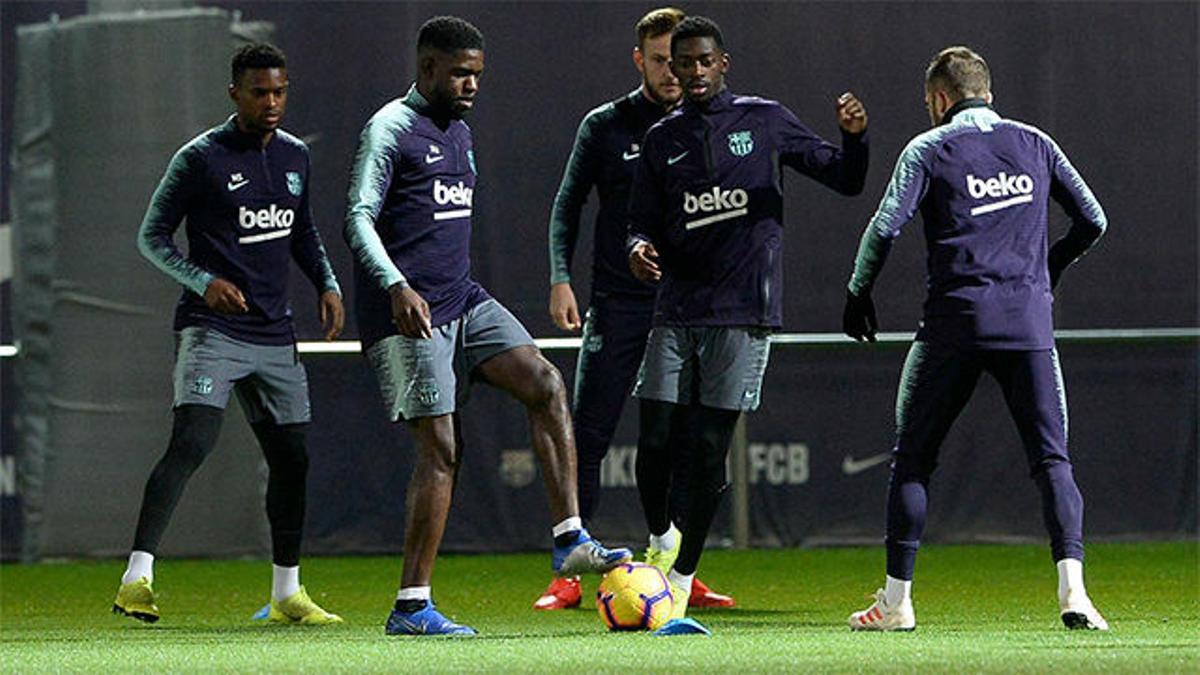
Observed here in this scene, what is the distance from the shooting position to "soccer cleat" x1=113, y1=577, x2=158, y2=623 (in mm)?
8289

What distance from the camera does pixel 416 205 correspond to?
25.1 ft

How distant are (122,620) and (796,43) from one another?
18.2 ft

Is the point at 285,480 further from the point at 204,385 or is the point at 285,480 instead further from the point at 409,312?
the point at 409,312

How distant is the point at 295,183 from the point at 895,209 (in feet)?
8.17

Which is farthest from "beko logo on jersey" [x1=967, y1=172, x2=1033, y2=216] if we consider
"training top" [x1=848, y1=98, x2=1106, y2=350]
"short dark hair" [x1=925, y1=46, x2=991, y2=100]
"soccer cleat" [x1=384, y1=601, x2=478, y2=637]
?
A: "soccer cleat" [x1=384, y1=601, x2=478, y2=637]

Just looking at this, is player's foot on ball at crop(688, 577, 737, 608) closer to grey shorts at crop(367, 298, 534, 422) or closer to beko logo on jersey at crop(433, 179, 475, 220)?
grey shorts at crop(367, 298, 534, 422)

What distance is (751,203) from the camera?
26.6ft

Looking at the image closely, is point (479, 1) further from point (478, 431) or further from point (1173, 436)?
point (1173, 436)

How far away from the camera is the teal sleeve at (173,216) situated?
8.56 meters

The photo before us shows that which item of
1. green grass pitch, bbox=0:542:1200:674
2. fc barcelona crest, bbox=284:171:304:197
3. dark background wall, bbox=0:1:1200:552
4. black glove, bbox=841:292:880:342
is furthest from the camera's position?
dark background wall, bbox=0:1:1200:552

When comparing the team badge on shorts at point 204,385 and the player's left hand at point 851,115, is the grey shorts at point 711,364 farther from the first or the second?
the team badge on shorts at point 204,385

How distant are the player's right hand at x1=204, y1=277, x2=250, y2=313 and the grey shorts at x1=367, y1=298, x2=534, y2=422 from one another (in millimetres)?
913

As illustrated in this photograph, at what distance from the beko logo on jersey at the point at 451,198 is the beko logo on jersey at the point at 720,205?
811 mm

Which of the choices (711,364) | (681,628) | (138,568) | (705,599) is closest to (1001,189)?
(711,364)
